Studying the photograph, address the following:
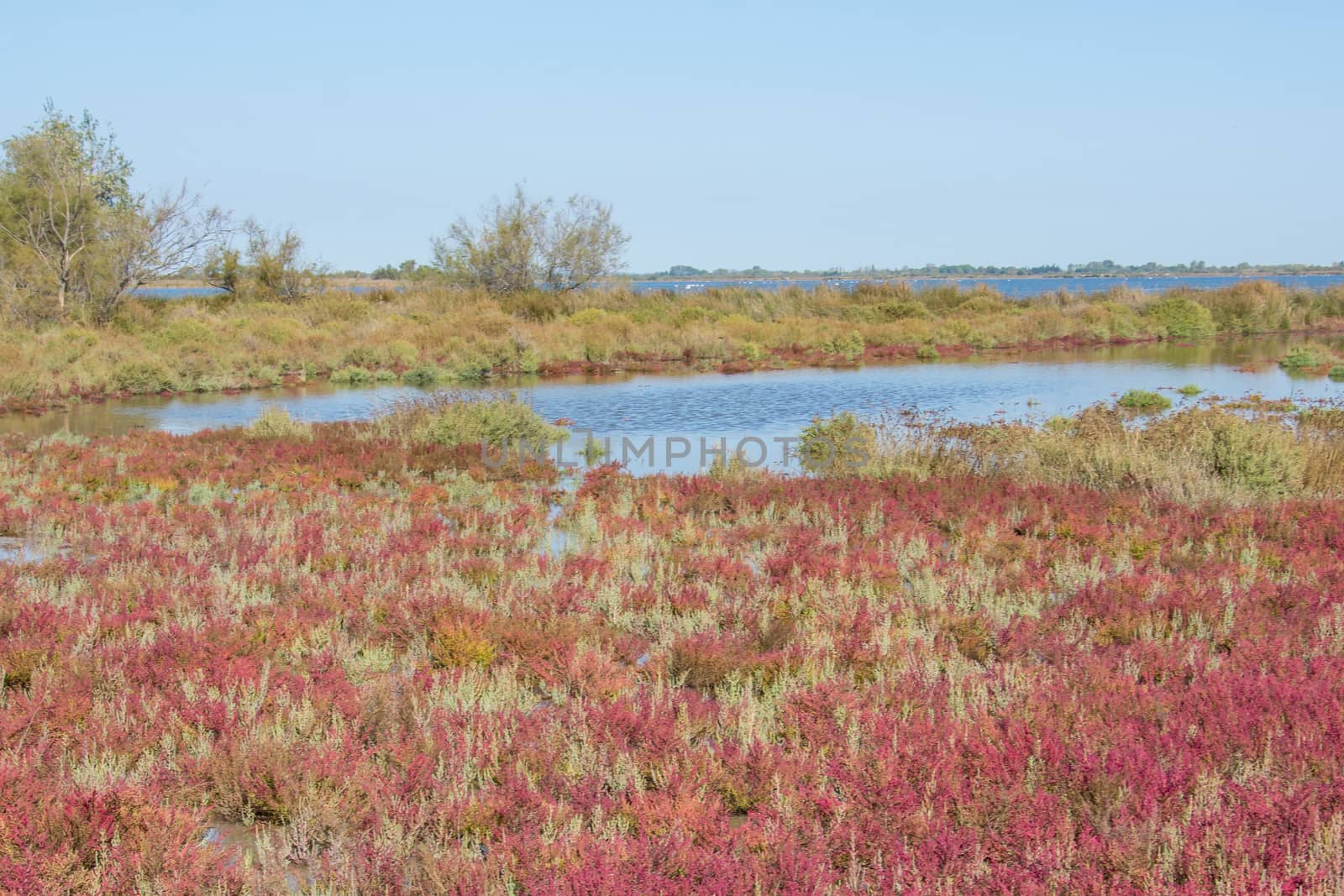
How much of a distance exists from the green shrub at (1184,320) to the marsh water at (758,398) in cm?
784

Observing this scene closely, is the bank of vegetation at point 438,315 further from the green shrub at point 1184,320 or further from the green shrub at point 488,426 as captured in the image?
the green shrub at point 488,426

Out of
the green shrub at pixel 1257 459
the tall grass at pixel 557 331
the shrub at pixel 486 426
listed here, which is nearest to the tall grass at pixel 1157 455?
the green shrub at pixel 1257 459

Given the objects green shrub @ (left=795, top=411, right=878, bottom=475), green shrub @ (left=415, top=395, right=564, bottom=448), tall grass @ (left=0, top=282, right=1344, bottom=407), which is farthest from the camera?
tall grass @ (left=0, top=282, right=1344, bottom=407)

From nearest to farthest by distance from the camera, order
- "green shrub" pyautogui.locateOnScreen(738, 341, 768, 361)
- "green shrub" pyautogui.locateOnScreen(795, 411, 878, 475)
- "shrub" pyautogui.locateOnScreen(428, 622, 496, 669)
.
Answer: "shrub" pyautogui.locateOnScreen(428, 622, 496, 669)
"green shrub" pyautogui.locateOnScreen(795, 411, 878, 475)
"green shrub" pyautogui.locateOnScreen(738, 341, 768, 361)

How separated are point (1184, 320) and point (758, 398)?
24.0 meters

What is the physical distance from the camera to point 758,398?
73.8 feet

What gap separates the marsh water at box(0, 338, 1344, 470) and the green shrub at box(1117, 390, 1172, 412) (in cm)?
94

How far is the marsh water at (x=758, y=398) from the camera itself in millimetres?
17766

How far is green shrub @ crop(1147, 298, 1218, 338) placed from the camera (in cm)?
3856

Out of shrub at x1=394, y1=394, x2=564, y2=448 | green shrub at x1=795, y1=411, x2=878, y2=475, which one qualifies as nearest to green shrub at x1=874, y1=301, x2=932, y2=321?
shrub at x1=394, y1=394, x2=564, y2=448

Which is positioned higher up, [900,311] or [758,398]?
[900,311]

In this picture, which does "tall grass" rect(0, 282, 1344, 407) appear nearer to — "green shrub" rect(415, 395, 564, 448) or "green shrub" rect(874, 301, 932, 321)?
"green shrub" rect(874, 301, 932, 321)

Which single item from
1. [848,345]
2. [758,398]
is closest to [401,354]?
[758,398]

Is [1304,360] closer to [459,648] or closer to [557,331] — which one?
[557,331]
